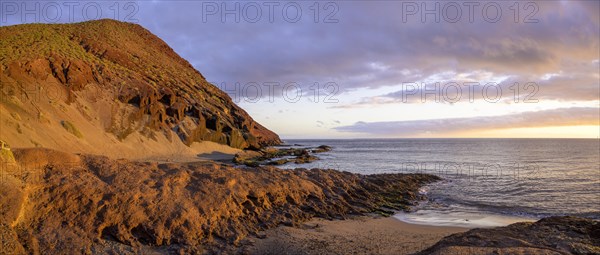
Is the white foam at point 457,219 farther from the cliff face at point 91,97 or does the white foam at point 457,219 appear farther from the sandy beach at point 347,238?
the cliff face at point 91,97

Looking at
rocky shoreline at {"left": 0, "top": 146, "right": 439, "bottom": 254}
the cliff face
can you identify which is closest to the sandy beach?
rocky shoreline at {"left": 0, "top": 146, "right": 439, "bottom": 254}

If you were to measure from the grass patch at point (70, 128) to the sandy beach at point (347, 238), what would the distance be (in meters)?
21.6

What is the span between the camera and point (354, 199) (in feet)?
51.8

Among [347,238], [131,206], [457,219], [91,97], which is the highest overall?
[91,97]

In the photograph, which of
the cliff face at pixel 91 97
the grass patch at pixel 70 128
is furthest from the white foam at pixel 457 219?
the grass patch at pixel 70 128

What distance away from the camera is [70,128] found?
2612 centimetres

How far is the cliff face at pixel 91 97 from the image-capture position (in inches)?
918

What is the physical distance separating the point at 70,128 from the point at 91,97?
715cm

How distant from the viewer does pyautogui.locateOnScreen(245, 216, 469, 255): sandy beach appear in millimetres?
9742

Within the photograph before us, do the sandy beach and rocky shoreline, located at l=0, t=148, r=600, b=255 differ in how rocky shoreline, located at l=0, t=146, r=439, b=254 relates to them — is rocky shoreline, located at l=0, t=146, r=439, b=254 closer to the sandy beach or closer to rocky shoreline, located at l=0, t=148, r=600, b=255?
rocky shoreline, located at l=0, t=148, r=600, b=255

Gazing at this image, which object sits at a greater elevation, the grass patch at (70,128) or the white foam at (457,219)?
the grass patch at (70,128)

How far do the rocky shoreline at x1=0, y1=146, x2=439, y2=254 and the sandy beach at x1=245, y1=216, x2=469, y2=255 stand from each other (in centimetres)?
53

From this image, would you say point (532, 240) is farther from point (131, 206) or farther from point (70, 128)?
point (70, 128)

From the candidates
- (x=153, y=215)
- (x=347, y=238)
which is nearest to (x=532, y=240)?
(x=347, y=238)
